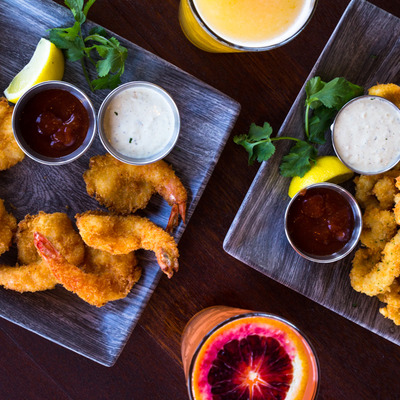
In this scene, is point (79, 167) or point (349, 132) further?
point (79, 167)

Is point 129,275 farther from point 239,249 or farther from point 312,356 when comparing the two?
point 312,356

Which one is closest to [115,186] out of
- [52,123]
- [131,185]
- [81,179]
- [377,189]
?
[131,185]

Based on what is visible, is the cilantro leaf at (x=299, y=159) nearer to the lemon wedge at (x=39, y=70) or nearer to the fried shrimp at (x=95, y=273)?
the fried shrimp at (x=95, y=273)

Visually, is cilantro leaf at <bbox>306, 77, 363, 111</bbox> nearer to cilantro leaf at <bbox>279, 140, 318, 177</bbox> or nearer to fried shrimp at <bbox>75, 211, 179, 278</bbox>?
cilantro leaf at <bbox>279, 140, 318, 177</bbox>

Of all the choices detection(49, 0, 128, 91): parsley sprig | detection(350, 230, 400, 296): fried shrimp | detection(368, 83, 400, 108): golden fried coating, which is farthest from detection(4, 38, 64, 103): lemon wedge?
detection(350, 230, 400, 296): fried shrimp

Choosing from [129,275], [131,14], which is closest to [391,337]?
[129,275]

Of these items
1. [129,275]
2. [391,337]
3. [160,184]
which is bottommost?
[129,275]

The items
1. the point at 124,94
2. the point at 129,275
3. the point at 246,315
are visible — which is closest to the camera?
the point at 246,315

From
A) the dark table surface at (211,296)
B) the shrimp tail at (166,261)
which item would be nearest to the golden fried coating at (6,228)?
the dark table surface at (211,296)
